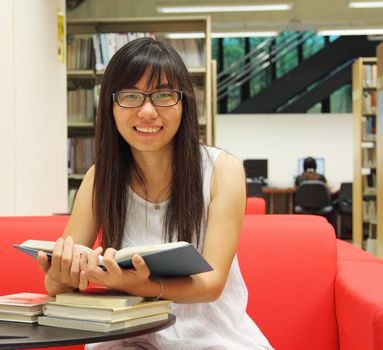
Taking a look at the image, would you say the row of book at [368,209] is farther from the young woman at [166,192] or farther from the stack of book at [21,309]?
the stack of book at [21,309]

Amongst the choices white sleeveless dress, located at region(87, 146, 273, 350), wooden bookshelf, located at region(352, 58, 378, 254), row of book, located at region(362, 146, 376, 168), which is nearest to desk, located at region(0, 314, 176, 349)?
white sleeveless dress, located at region(87, 146, 273, 350)

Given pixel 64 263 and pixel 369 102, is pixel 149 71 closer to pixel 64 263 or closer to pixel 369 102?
pixel 64 263

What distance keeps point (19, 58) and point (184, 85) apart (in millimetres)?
2023

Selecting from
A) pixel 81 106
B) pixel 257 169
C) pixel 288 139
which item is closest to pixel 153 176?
pixel 81 106

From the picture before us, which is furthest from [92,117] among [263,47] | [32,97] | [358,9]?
[263,47]

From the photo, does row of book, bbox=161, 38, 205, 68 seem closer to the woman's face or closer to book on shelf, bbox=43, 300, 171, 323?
the woman's face

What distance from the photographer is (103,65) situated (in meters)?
5.47

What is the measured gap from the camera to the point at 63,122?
13.5 ft

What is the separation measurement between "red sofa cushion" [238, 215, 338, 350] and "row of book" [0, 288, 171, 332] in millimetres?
807

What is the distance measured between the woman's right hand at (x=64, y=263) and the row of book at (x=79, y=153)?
167 inches

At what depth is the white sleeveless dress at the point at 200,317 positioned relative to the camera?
1.44 metres

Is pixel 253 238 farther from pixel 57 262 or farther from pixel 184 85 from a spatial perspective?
pixel 57 262

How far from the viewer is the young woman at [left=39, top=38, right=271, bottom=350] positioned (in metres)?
1.41

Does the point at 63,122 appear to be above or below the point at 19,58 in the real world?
below
